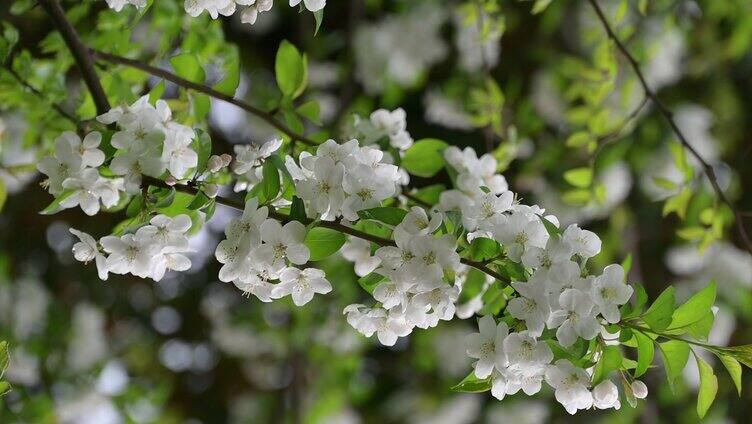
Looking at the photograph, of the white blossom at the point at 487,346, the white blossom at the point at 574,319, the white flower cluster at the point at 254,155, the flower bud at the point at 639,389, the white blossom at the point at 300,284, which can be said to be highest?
the white flower cluster at the point at 254,155

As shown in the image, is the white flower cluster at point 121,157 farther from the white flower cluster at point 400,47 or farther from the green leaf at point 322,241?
the white flower cluster at point 400,47

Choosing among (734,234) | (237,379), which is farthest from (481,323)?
(237,379)

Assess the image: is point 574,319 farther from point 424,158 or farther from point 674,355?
point 424,158

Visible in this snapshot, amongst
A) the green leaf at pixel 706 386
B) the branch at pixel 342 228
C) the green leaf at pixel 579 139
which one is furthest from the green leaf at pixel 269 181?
the green leaf at pixel 579 139

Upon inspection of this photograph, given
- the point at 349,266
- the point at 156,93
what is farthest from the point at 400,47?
the point at 156,93

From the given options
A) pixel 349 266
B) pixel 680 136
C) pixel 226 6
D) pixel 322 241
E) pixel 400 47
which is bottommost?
pixel 349 266

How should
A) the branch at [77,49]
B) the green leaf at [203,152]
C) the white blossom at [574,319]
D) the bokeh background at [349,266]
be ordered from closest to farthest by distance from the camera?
the white blossom at [574,319] < the green leaf at [203,152] < the branch at [77,49] < the bokeh background at [349,266]
